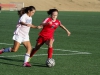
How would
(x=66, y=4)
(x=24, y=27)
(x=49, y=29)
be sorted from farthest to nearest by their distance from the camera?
(x=66, y=4)
(x=49, y=29)
(x=24, y=27)

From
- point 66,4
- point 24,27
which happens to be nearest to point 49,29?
point 24,27

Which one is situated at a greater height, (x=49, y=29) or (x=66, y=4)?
(x=49, y=29)

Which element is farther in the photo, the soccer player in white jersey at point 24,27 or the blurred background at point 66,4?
the blurred background at point 66,4

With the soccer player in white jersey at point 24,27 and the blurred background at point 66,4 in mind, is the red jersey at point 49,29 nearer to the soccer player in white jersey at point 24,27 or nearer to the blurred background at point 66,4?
the soccer player in white jersey at point 24,27

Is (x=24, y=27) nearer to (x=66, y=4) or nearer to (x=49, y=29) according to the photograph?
(x=49, y=29)

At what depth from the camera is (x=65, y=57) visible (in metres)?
15.3

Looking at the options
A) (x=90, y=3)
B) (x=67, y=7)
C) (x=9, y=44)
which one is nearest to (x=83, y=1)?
(x=90, y=3)

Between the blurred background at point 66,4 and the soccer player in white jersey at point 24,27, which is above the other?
the soccer player in white jersey at point 24,27

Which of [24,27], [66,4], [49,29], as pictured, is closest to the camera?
[24,27]

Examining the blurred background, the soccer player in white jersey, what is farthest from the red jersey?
the blurred background

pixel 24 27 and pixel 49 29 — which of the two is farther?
pixel 49 29

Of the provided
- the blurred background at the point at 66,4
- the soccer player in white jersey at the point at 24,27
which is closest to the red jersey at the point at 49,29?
the soccer player in white jersey at the point at 24,27

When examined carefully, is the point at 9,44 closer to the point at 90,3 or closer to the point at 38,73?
the point at 38,73

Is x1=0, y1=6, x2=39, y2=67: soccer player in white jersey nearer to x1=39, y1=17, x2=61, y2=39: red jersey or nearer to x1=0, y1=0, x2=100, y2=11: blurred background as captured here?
x1=39, y1=17, x2=61, y2=39: red jersey
